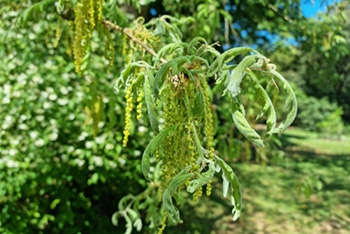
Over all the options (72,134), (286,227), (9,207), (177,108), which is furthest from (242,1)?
(177,108)

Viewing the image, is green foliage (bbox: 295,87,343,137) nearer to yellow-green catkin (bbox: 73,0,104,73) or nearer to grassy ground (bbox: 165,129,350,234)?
grassy ground (bbox: 165,129,350,234)

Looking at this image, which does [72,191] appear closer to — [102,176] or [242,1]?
[102,176]

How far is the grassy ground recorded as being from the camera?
449 cm

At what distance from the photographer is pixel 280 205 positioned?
5.48 m

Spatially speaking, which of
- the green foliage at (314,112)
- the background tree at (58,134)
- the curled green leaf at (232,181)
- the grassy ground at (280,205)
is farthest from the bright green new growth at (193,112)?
the green foliage at (314,112)

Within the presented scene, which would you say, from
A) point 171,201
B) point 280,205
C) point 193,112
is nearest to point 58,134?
point 193,112

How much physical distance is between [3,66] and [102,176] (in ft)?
3.54

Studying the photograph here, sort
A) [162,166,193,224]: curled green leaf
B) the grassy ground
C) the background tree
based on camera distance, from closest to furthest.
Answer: [162,166,193,224]: curled green leaf, the background tree, the grassy ground

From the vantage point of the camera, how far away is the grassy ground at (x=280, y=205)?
14.7 ft

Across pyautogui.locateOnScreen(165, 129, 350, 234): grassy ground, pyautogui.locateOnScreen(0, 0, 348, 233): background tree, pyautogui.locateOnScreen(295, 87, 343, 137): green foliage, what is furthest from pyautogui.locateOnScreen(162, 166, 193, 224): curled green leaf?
pyautogui.locateOnScreen(295, 87, 343, 137): green foliage

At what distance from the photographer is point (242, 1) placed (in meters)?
5.36

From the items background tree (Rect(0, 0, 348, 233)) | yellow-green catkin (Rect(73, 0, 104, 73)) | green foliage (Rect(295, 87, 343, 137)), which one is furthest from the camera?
green foliage (Rect(295, 87, 343, 137))

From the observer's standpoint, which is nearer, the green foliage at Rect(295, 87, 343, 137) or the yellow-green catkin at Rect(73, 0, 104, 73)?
the yellow-green catkin at Rect(73, 0, 104, 73)

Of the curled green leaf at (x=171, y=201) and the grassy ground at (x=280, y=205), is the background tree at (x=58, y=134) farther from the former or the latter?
the curled green leaf at (x=171, y=201)
